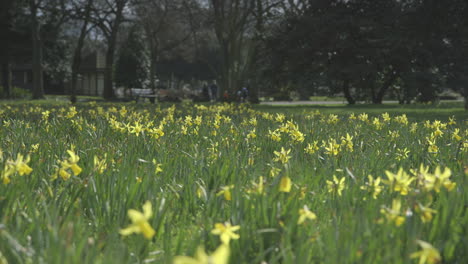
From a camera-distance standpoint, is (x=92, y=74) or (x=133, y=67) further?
(x=92, y=74)

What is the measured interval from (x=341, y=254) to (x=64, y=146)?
2556 mm

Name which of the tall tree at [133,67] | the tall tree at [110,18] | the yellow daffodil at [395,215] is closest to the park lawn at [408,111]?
the yellow daffodil at [395,215]

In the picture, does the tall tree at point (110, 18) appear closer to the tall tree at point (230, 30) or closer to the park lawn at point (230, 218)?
the tall tree at point (230, 30)

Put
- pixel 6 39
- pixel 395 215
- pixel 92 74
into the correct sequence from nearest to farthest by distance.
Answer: pixel 395 215, pixel 6 39, pixel 92 74

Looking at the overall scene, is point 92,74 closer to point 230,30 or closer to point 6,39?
point 6,39

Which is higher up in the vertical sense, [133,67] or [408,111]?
[133,67]

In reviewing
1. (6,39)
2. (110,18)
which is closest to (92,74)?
(6,39)

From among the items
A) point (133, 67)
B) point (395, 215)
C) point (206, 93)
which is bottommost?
point (395, 215)

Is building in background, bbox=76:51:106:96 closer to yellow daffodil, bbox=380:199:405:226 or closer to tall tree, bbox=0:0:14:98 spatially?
tall tree, bbox=0:0:14:98

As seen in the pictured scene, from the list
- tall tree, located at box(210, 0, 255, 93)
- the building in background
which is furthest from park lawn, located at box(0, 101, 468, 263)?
the building in background

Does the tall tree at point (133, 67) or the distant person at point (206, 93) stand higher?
the tall tree at point (133, 67)

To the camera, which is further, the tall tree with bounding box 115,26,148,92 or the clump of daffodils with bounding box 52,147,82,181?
the tall tree with bounding box 115,26,148,92

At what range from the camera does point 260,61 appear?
28047mm

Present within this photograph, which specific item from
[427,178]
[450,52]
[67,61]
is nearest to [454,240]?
[427,178]
